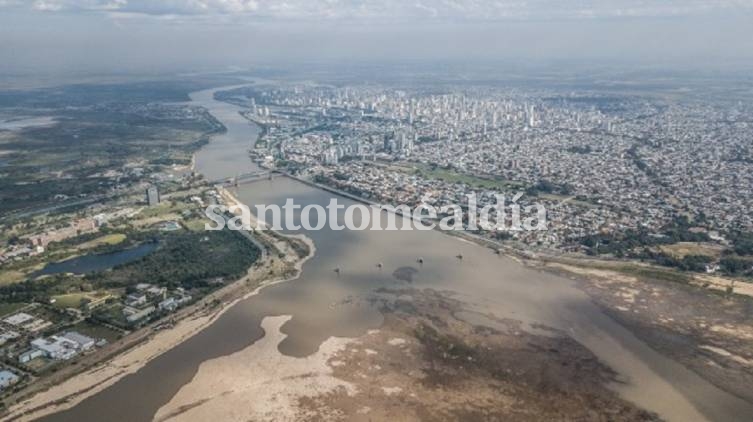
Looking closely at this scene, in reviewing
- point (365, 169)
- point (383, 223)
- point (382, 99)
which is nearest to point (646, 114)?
point (382, 99)

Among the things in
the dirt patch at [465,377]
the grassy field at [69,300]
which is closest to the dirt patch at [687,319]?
the dirt patch at [465,377]

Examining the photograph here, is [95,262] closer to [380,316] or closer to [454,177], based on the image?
[380,316]

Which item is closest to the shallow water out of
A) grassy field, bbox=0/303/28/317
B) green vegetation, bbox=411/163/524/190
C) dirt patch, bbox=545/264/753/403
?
grassy field, bbox=0/303/28/317

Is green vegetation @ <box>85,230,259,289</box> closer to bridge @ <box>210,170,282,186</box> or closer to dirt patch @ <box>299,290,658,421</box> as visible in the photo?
dirt patch @ <box>299,290,658,421</box>

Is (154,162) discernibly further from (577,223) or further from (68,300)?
(577,223)

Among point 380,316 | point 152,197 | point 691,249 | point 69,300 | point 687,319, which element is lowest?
point 69,300

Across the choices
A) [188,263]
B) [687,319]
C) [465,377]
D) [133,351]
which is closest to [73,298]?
[188,263]

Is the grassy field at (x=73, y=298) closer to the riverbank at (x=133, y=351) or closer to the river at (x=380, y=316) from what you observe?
the riverbank at (x=133, y=351)
